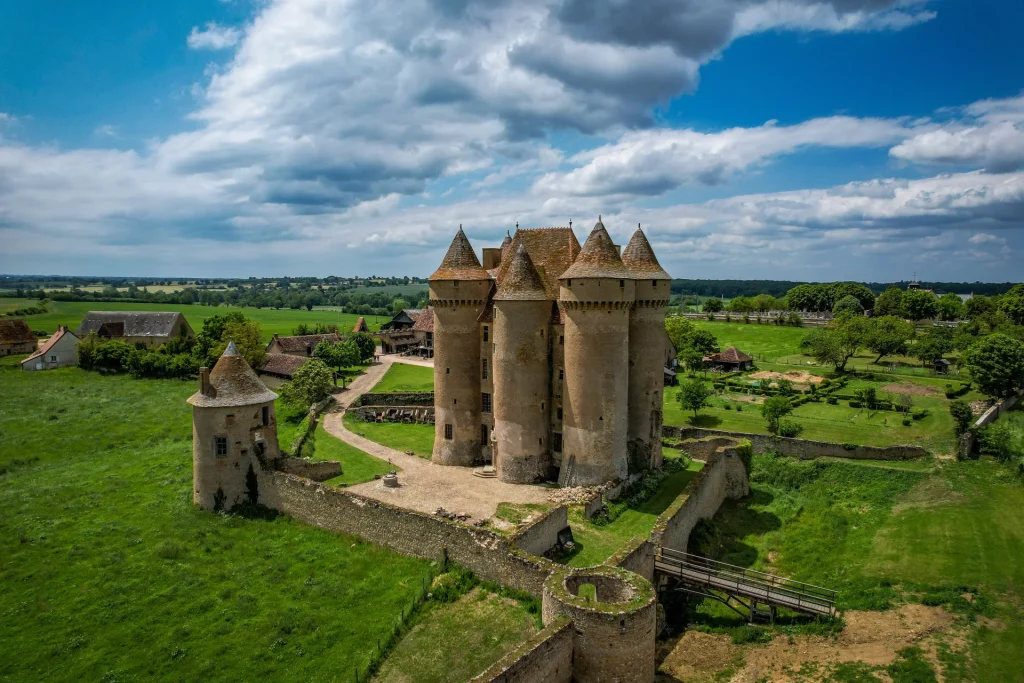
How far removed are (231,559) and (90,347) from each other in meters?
66.5

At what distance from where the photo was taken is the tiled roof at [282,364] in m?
74.2

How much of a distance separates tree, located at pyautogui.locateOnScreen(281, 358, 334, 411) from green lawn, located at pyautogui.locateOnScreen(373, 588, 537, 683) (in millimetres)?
38440

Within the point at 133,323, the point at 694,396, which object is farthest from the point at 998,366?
the point at 133,323

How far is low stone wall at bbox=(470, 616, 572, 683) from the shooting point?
16.8m

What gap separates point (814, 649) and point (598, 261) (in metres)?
20.0

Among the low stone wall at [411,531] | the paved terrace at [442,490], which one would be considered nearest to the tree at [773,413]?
the paved terrace at [442,490]

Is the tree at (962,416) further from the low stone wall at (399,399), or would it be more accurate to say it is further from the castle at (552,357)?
the low stone wall at (399,399)

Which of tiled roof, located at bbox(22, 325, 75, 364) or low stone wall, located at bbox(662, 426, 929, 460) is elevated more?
tiled roof, located at bbox(22, 325, 75, 364)

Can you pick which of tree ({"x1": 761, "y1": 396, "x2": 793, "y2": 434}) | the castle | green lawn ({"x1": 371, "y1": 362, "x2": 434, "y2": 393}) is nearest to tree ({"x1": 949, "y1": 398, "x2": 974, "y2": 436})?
tree ({"x1": 761, "y1": 396, "x2": 793, "y2": 434})

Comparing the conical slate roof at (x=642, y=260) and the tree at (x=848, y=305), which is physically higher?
the conical slate roof at (x=642, y=260)

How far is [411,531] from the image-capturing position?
88.0ft

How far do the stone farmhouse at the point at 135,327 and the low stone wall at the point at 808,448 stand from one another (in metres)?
75.8

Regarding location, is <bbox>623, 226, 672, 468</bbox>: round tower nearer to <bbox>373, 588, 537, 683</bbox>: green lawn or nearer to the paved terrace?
the paved terrace

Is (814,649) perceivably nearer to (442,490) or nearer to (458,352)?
(442,490)
